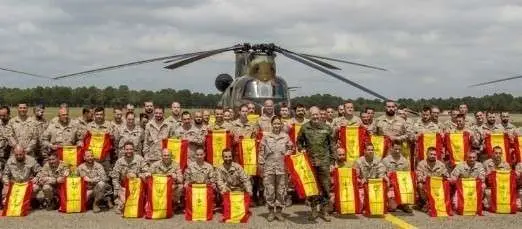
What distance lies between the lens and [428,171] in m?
10.2

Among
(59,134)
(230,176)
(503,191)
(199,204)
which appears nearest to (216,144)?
(230,176)

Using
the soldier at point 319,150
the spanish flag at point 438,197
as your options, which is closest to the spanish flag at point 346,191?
the soldier at point 319,150

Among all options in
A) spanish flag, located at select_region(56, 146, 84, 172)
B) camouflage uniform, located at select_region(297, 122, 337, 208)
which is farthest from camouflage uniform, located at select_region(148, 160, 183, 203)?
camouflage uniform, located at select_region(297, 122, 337, 208)

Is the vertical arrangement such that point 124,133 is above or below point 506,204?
above

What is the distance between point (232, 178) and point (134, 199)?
1620mm

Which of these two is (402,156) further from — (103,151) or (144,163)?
(103,151)

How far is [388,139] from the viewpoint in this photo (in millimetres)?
10867

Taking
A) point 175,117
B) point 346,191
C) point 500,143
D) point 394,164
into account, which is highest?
point 175,117

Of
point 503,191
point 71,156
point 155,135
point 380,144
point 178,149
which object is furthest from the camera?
point 380,144

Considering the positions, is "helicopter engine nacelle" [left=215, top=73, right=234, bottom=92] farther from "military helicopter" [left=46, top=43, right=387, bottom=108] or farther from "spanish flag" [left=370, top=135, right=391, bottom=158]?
"spanish flag" [left=370, top=135, right=391, bottom=158]

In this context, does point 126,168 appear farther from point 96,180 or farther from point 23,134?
point 23,134

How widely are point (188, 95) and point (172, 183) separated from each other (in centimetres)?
6129

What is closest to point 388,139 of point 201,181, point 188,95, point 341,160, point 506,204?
point 341,160

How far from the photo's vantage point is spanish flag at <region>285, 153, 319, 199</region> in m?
9.08
